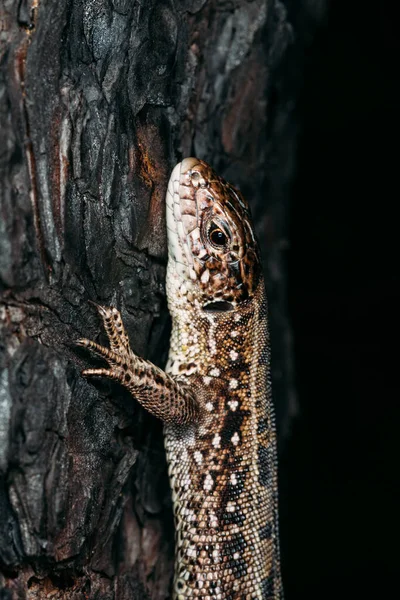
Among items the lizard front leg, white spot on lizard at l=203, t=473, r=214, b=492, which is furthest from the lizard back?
the lizard front leg

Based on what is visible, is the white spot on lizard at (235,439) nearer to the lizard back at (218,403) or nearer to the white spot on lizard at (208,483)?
the lizard back at (218,403)

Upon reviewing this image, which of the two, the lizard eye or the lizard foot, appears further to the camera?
the lizard eye

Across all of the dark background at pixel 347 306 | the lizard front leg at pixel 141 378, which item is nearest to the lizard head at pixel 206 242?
the lizard front leg at pixel 141 378

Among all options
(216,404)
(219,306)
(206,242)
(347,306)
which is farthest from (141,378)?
(347,306)

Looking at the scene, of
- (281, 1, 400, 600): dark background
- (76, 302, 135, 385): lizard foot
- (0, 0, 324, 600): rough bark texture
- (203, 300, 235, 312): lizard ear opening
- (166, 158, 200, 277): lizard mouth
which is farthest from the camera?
(281, 1, 400, 600): dark background

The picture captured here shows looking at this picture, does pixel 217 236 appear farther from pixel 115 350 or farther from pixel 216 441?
pixel 216 441

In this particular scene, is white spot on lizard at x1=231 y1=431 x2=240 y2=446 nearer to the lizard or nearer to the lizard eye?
the lizard

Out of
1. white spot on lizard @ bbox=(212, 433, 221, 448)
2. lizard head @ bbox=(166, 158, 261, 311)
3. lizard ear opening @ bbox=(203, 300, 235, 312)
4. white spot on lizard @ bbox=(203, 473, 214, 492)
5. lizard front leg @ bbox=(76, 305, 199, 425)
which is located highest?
lizard head @ bbox=(166, 158, 261, 311)

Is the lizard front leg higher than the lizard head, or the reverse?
the lizard head
